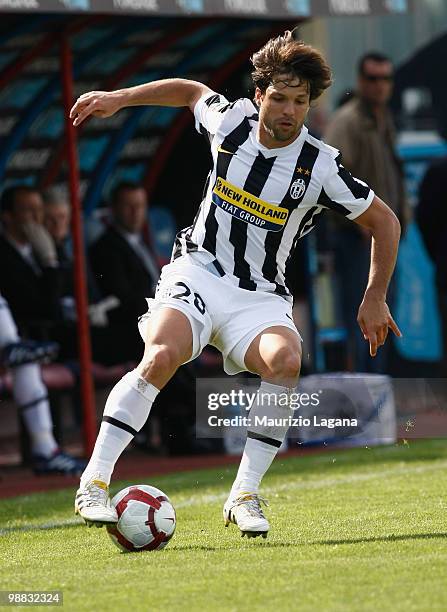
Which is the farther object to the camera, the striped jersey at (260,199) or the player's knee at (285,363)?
the striped jersey at (260,199)

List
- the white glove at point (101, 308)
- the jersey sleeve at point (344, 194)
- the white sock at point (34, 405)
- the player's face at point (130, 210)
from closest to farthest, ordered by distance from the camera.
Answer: the jersey sleeve at point (344, 194)
the white sock at point (34, 405)
the white glove at point (101, 308)
the player's face at point (130, 210)

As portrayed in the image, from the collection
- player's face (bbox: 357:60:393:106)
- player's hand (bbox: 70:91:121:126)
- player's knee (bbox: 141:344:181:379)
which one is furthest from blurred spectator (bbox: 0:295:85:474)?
player's face (bbox: 357:60:393:106)

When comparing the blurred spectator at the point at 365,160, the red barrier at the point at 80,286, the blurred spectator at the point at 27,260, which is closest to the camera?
the red barrier at the point at 80,286

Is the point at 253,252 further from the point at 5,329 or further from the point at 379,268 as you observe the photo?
the point at 5,329

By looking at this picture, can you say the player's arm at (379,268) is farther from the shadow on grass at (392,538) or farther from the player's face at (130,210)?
the player's face at (130,210)

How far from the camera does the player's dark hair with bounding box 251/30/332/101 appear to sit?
6148 mm

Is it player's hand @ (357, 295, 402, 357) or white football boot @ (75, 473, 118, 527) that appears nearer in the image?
white football boot @ (75, 473, 118, 527)

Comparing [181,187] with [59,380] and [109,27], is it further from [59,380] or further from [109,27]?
[59,380]

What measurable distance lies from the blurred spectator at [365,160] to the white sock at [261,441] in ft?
18.7

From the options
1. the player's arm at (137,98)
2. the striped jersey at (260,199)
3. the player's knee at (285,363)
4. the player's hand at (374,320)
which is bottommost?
the player's knee at (285,363)

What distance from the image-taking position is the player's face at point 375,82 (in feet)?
38.8

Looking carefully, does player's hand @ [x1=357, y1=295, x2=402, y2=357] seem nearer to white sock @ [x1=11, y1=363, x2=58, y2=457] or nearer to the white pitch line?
the white pitch line

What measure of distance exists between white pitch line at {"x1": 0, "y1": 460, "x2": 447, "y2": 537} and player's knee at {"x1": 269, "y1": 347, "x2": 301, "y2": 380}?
1.46 m

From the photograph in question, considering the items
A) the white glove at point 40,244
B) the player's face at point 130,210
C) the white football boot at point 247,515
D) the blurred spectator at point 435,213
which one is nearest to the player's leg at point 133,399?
the white football boot at point 247,515
